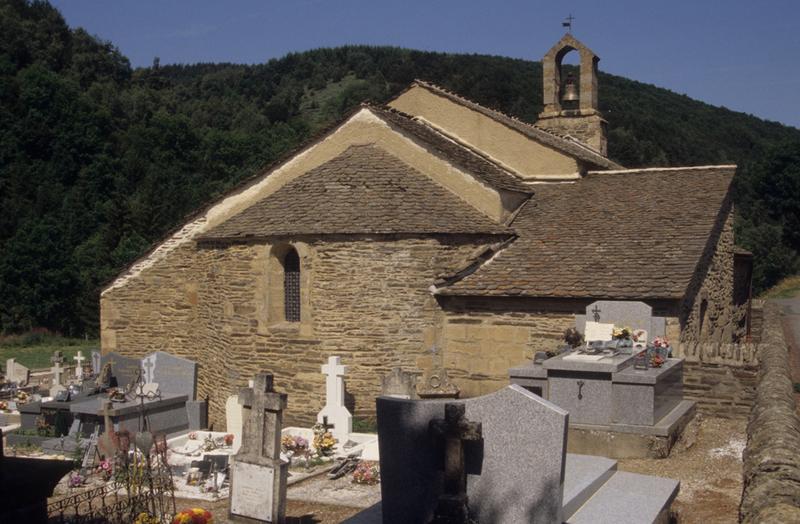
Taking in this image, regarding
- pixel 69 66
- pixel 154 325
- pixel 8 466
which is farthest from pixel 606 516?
pixel 69 66

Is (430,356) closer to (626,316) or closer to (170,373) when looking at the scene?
(626,316)

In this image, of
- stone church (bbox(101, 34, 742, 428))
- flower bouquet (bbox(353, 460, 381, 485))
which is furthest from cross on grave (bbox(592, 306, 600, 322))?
flower bouquet (bbox(353, 460, 381, 485))

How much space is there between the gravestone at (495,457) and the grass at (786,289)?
40023mm

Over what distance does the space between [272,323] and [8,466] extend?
10893mm

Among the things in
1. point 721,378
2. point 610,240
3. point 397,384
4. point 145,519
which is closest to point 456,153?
point 610,240

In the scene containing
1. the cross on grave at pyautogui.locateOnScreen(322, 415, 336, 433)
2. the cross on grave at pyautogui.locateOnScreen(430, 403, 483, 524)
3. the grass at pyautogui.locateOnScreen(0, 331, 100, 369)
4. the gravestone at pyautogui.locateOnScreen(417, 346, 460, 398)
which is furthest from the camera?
the grass at pyautogui.locateOnScreen(0, 331, 100, 369)

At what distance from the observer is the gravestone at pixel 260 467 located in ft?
26.9

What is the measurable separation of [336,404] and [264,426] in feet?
17.0

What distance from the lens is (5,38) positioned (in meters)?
63.4

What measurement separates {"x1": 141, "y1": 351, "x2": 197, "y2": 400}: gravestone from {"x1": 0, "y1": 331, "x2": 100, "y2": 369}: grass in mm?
13621

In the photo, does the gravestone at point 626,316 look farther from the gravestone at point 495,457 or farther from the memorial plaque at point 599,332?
the gravestone at point 495,457

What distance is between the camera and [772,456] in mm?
7598

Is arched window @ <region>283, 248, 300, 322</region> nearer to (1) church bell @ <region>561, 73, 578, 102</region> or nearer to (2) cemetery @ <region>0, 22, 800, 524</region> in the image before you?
(2) cemetery @ <region>0, 22, 800, 524</region>

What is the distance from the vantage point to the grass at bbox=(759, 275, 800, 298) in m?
41.6
